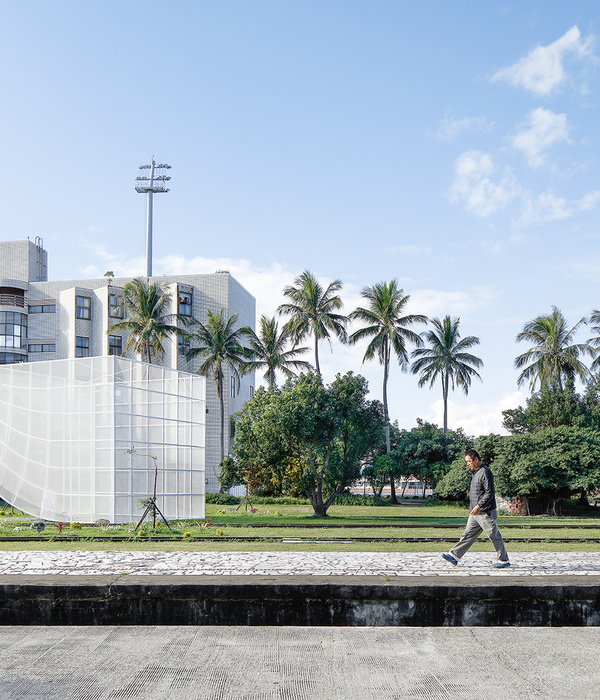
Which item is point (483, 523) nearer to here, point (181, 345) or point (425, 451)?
point (425, 451)

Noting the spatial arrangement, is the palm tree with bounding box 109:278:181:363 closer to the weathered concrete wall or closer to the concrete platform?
the concrete platform

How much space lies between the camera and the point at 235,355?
5256cm

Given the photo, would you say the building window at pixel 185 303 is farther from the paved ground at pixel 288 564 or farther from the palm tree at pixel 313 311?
the paved ground at pixel 288 564

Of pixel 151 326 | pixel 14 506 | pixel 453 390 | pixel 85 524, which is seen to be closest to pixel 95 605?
pixel 85 524

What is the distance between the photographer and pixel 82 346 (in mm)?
59312

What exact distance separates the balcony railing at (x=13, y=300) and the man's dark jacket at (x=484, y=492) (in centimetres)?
5664

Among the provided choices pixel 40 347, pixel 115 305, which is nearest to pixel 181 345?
pixel 115 305

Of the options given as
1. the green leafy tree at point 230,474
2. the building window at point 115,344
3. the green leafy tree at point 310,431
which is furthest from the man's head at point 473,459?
the building window at point 115,344

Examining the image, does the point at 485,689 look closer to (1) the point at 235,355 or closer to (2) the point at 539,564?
(2) the point at 539,564

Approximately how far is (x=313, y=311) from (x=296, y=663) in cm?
4695

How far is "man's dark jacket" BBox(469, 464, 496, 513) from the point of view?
9141mm

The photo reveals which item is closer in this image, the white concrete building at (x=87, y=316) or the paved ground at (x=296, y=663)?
the paved ground at (x=296, y=663)

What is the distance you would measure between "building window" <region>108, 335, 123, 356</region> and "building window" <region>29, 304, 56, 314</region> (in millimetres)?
5883

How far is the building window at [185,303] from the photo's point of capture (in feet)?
194
